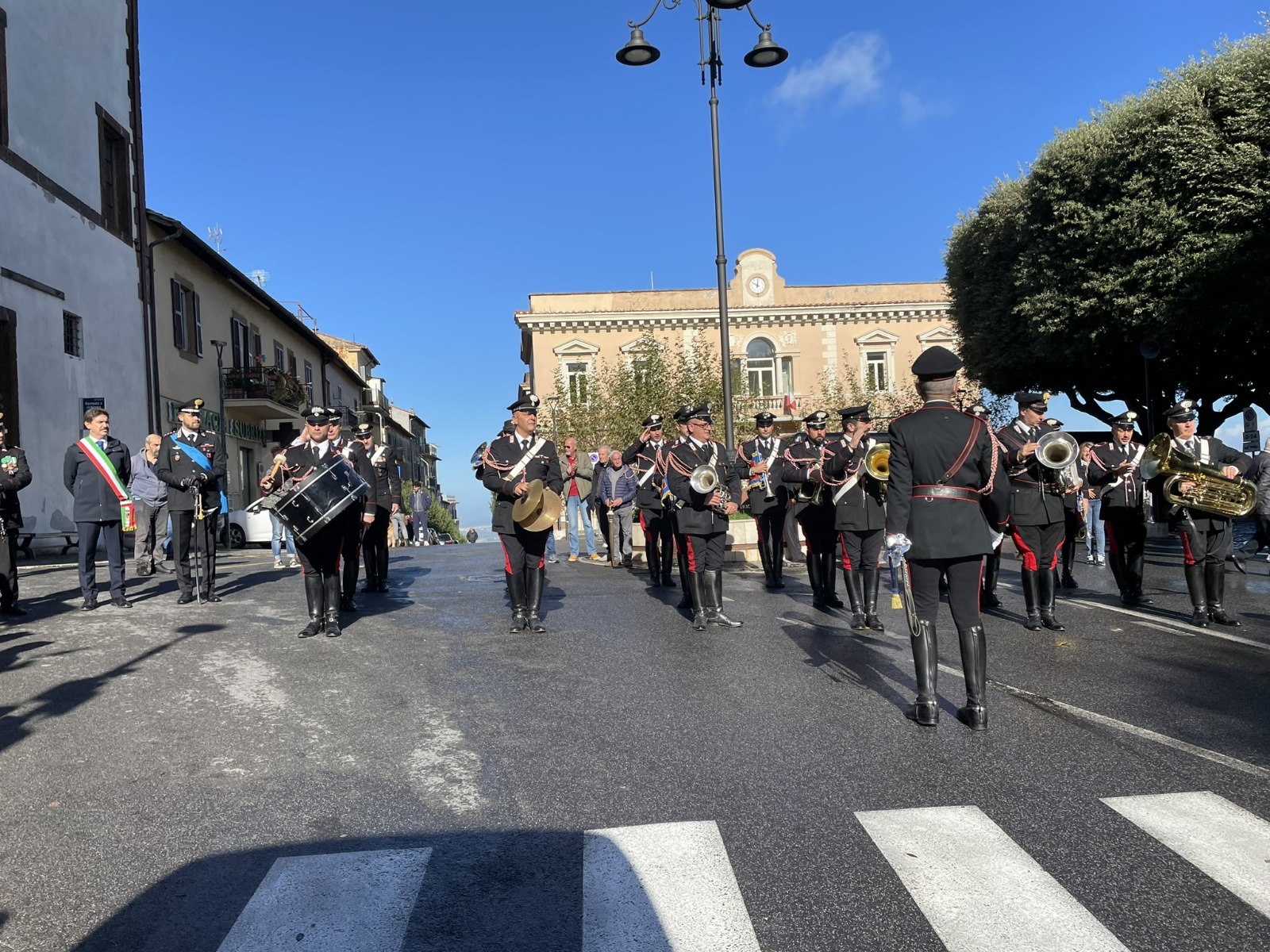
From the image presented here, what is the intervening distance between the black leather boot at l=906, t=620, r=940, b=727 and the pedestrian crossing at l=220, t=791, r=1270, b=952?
138 centimetres

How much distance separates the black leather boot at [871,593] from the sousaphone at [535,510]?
9.23 feet

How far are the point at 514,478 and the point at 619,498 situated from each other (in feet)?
23.2

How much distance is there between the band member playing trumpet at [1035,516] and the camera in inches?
349

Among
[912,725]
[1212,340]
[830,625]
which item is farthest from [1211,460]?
[1212,340]

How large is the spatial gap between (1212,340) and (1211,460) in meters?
18.0

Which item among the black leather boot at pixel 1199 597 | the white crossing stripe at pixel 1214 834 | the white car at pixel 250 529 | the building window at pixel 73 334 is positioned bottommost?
the white crossing stripe at pixel 1214 834

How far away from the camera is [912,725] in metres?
5.62

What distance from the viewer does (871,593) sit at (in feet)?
30.5

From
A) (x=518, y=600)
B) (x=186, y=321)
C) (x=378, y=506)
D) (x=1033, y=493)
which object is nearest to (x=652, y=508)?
(x=378, y=506)

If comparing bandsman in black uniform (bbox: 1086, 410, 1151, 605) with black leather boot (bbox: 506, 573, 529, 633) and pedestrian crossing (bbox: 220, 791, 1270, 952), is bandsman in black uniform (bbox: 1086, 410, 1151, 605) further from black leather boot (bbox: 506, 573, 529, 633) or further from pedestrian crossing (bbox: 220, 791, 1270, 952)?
pedestrian crossing (bbox: 220, 791, 1270, 952)

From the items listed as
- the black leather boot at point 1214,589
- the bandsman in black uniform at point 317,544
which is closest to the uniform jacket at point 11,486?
the bandsman in black uniform at point 317,544

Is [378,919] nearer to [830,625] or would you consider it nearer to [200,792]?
[200,792]

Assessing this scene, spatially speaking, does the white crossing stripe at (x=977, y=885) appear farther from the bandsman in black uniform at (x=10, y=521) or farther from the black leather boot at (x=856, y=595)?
the bandsman in black uniform at (x=10, y=521)

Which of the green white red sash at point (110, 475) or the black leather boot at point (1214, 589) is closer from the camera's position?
the black leather boot at point (1214, 589)
